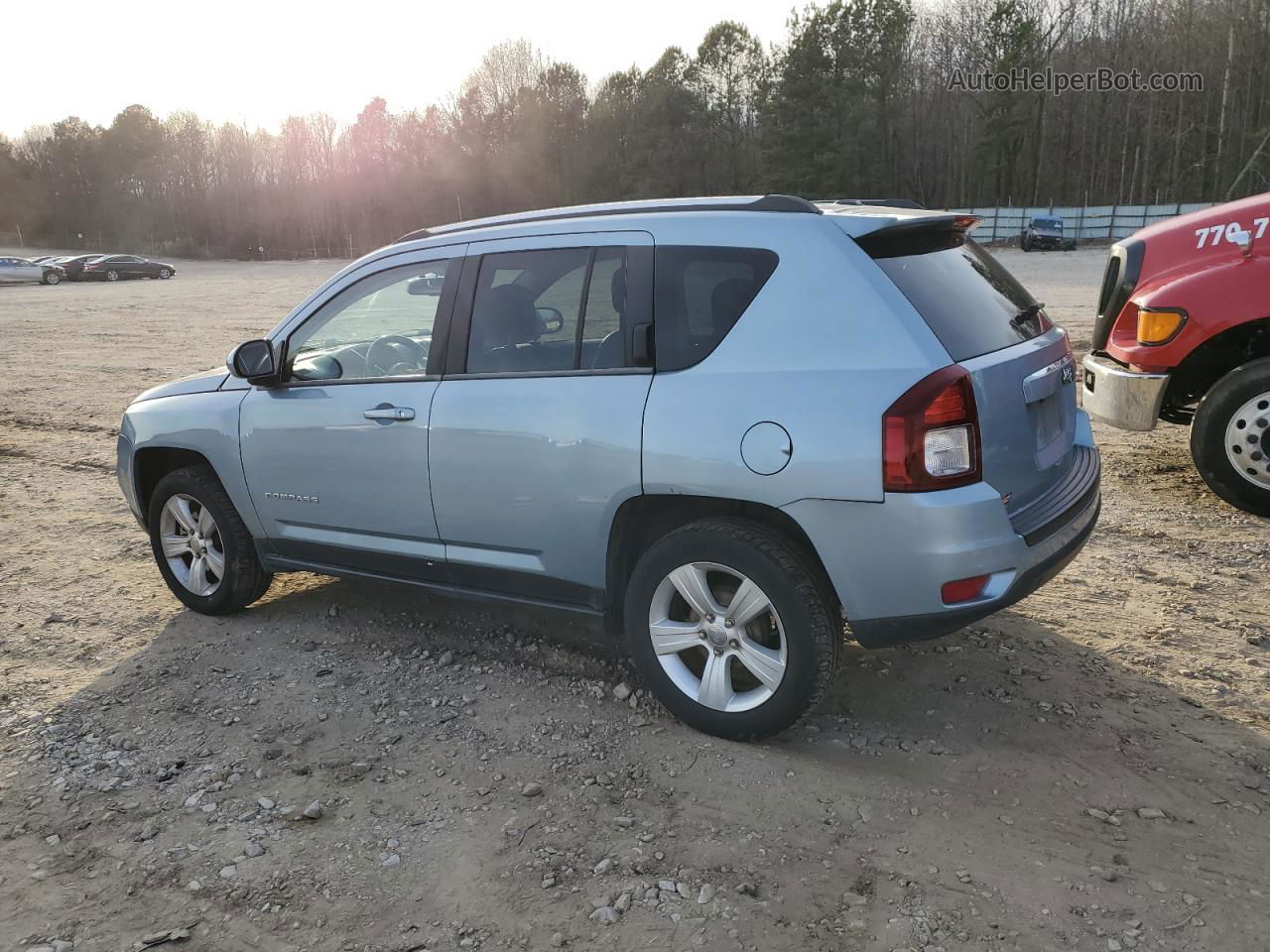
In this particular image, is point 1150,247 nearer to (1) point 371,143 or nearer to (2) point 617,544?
(2) point 617,544

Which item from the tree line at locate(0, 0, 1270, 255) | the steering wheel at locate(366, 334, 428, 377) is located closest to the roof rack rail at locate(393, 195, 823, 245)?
the steering wheel at locate(366, 334, 428, 377)

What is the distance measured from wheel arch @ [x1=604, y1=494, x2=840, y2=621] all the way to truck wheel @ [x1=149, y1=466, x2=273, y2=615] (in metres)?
2.23

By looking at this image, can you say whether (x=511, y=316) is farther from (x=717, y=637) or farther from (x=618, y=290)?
(x=717, y=637)

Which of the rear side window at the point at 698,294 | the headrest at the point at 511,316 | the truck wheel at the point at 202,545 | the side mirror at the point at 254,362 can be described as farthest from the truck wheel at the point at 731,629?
the truck wheel at the point at 202,545

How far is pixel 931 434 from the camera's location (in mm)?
3137

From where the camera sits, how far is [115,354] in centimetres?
1670

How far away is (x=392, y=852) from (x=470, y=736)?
0.74m

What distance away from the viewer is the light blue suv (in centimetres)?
323

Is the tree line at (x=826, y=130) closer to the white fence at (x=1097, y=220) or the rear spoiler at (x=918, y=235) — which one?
the white fence at (x=1097, y=220)

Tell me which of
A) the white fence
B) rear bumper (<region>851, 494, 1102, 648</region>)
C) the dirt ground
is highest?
the white fence

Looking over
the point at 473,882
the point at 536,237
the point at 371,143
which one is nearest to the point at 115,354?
the point at 536,237

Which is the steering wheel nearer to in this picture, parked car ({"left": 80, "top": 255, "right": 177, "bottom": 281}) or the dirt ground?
the dirt ground

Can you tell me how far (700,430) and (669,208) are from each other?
96 cm

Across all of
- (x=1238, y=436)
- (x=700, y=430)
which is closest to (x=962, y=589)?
(x=700, y=430)
